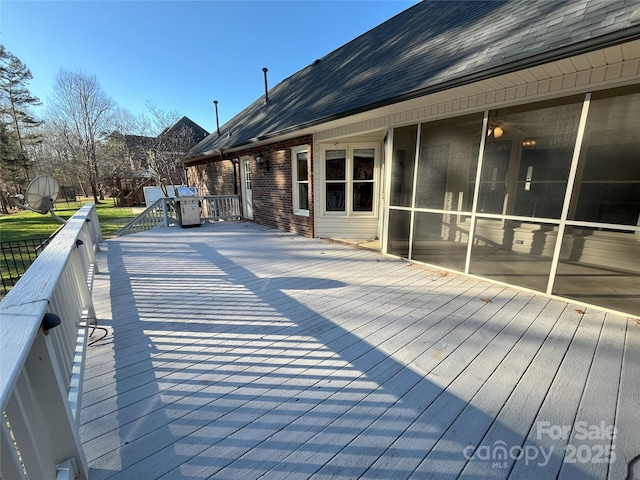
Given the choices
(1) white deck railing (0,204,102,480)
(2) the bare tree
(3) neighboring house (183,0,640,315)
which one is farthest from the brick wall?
(2) the bare tree

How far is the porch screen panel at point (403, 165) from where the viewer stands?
4.49 meters

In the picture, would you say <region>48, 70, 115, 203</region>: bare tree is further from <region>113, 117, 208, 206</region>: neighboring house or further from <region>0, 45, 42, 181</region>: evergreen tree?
<region>113, 117, 208, 206</region>: neighboring house

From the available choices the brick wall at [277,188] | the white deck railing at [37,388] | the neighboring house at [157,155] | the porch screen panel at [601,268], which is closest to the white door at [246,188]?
the brick wall at [277,188]

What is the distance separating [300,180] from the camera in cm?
692

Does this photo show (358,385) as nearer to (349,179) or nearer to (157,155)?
(349,179)

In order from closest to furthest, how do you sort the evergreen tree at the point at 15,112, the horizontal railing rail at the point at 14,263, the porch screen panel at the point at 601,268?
1. the porch screen panel at the point at 601,268
2. the horizontal railing rail at the point at 14,263
3. the evergreen tree at the point at 15,112

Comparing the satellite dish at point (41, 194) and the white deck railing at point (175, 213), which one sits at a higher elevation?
the satellite dish at point (41, 194)

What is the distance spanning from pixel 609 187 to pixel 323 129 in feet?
15.4

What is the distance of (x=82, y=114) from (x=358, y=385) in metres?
31.7

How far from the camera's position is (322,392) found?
1.83 m

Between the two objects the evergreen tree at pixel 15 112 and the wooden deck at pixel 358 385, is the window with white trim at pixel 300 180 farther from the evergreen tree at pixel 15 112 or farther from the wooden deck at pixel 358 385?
the evergreen tree at pixel 15 112

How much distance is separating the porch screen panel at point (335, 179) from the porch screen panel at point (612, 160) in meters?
4.11

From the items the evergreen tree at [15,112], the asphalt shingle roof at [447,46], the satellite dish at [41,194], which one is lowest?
the satellite dish at [41,194]

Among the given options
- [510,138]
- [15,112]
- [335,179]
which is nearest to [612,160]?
[510,138]
